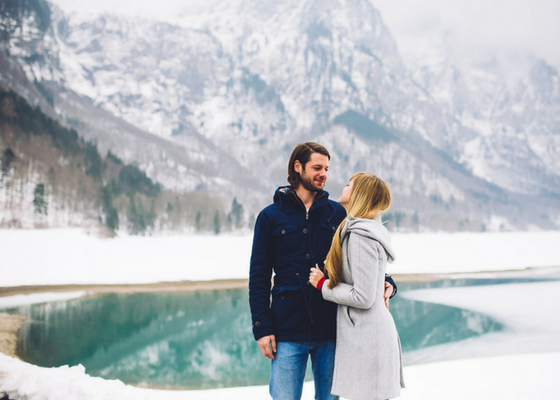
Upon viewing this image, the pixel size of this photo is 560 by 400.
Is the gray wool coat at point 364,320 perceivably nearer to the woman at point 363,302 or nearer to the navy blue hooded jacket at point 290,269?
the woman at point 363,302

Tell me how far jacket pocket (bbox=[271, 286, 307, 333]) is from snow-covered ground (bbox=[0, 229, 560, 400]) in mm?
2887

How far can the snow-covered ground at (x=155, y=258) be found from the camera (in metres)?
30.4

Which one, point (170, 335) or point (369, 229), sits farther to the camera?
point (170, 335)

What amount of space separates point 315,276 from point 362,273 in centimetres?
29

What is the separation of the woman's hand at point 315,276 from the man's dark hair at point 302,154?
1.83 ft

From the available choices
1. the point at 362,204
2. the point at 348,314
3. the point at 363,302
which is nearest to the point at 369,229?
the point at 362,204

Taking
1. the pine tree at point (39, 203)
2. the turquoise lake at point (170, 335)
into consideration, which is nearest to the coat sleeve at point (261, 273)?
the turquoise lake at point (170, 335)

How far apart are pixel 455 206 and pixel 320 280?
17768cm

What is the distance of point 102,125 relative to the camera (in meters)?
158

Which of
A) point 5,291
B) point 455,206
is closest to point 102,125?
point 455,206

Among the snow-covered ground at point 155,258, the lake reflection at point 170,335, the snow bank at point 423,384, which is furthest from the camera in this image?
the snow-covered ground at point 155,258

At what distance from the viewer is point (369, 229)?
244 cm

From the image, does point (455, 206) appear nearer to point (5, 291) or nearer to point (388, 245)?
point (5, 291)

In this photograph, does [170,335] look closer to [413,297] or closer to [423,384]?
[423,384]
